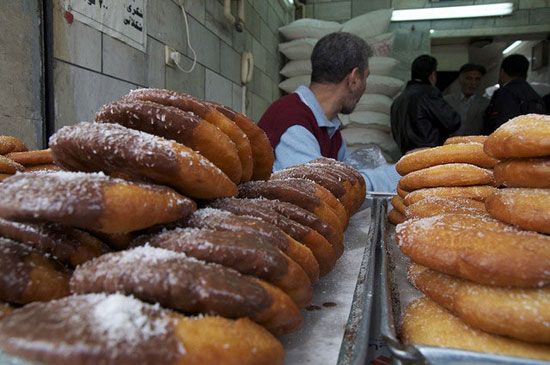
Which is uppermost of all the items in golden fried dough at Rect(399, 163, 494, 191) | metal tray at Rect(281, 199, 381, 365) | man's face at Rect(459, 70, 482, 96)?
man's face at Rect(459, 70, 482, 96)

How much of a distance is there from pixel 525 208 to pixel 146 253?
0.69 meters

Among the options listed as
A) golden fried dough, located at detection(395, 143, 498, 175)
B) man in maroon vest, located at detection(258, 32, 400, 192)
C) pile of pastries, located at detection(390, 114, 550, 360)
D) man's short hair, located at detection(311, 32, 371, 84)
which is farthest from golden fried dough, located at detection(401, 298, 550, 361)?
man's short hair, located at detection(311, 32, 371, 84)

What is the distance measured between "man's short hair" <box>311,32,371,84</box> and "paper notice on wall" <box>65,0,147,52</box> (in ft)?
4.43

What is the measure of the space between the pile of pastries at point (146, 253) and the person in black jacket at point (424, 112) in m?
3.81

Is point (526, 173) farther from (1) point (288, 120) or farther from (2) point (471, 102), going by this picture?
(2) point (471, 102)

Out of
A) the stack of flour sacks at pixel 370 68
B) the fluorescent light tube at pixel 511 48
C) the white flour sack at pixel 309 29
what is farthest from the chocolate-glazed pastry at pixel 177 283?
the fluorescent light tube at pixel 511 48

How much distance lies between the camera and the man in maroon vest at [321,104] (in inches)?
102

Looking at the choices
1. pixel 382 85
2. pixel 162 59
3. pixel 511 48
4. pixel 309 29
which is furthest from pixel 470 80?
pixel 162 59

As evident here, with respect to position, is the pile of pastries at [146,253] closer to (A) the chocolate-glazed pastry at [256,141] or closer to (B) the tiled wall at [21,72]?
(A) the chocolate-glazed pastry at [256,141]

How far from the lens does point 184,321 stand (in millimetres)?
444

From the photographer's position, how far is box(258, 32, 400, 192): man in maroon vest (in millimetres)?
2586

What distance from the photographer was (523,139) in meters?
0.79

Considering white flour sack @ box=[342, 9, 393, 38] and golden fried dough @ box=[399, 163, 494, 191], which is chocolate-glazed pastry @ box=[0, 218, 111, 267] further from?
white flour sack @ box=[342, 9, 393, 38]

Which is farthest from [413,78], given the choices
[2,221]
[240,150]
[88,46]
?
[2,221]
